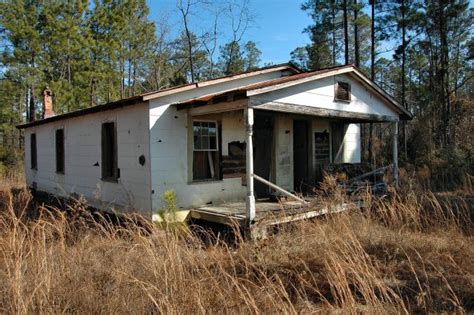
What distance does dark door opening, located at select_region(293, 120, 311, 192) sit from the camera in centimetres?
1088

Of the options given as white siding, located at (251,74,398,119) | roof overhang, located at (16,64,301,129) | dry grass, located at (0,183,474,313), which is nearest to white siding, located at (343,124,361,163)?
white siding, located at (251,74,398,119)

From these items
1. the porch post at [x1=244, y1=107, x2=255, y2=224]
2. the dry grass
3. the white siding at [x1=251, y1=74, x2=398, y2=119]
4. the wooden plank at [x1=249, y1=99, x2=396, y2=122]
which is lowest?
the dry grass

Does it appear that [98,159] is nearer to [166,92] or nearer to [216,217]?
[166,92]

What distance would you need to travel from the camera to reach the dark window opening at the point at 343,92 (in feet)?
28.9

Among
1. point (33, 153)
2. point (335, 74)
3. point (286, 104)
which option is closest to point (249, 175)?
point (286, 104)

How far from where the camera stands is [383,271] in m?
4.89

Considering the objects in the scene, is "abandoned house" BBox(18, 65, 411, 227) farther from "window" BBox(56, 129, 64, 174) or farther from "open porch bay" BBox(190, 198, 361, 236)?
"window" BBox(56, 129, 64, 174)

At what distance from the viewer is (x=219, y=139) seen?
8805mm

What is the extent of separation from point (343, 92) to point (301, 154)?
257 centimetres

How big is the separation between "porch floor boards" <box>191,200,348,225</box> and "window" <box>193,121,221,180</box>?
0.83 metres

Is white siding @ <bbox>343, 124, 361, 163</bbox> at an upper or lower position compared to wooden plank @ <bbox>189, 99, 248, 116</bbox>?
lower

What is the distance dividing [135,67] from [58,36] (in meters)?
6.40

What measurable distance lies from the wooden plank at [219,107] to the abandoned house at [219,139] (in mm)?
21

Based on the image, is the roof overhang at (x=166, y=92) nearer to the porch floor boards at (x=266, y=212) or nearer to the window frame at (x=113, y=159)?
the window frame at (x=113, y=159)
